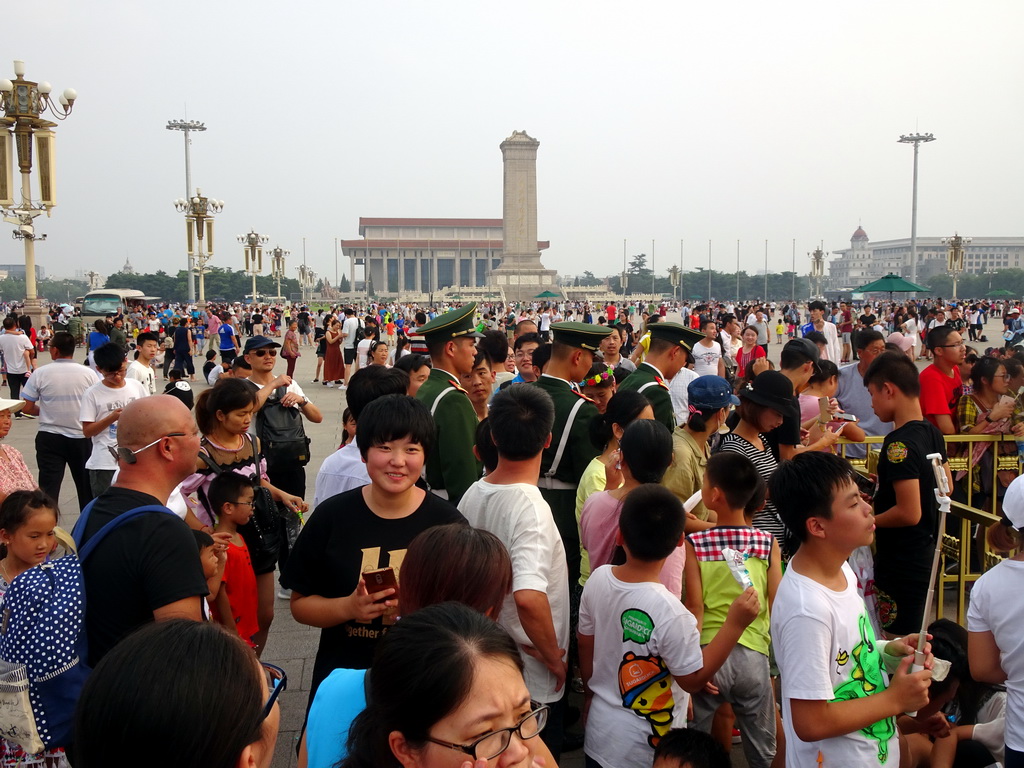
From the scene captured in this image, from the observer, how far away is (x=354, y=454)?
3.93m

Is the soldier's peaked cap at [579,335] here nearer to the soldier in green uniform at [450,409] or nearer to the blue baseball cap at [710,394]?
the soldier in green uniform at [450,409]

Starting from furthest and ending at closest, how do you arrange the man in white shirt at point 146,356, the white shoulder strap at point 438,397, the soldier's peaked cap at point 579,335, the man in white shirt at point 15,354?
1. the man in white shirt at point 15,354
2. the man in white shirt at point 146,356
3. the soldier's peaked cap at point 579,335
4. the white shoulder strap at point 438,397

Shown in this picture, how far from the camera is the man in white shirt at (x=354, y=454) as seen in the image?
3.82 metres

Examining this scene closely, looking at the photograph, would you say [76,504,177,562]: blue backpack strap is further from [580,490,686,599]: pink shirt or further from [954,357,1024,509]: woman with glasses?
[954,357,1024,509]: woman with glasses

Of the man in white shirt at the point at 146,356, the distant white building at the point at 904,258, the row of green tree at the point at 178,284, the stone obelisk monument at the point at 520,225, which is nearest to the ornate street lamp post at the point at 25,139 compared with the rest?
the man in white shirt at the point at 146,356

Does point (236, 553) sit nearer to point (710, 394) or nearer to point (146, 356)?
point (710, 394)

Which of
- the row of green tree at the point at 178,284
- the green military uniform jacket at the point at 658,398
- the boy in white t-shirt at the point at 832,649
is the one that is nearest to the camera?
the boy in white t-shirt at the point at 832,649

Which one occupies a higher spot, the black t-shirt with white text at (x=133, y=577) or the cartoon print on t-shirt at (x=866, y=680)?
the black t-shirt with white text at (x=133, y=577)

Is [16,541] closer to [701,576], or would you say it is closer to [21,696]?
[21,696]

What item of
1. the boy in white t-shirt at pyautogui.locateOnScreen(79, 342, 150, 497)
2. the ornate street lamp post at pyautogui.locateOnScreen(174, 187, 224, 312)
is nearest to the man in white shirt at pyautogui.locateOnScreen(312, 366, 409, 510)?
the boy in white t-shirt at pyautogui.locateOnScreen(79, 342, 150, 497)

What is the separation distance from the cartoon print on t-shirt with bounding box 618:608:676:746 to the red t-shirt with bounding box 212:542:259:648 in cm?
194

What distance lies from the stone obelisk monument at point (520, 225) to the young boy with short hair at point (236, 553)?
7829 centimetres

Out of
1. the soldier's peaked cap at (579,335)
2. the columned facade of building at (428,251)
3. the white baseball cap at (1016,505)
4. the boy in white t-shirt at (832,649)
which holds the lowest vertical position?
the boy in white t-shirt at (832,649)

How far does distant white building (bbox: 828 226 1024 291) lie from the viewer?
140 metres
